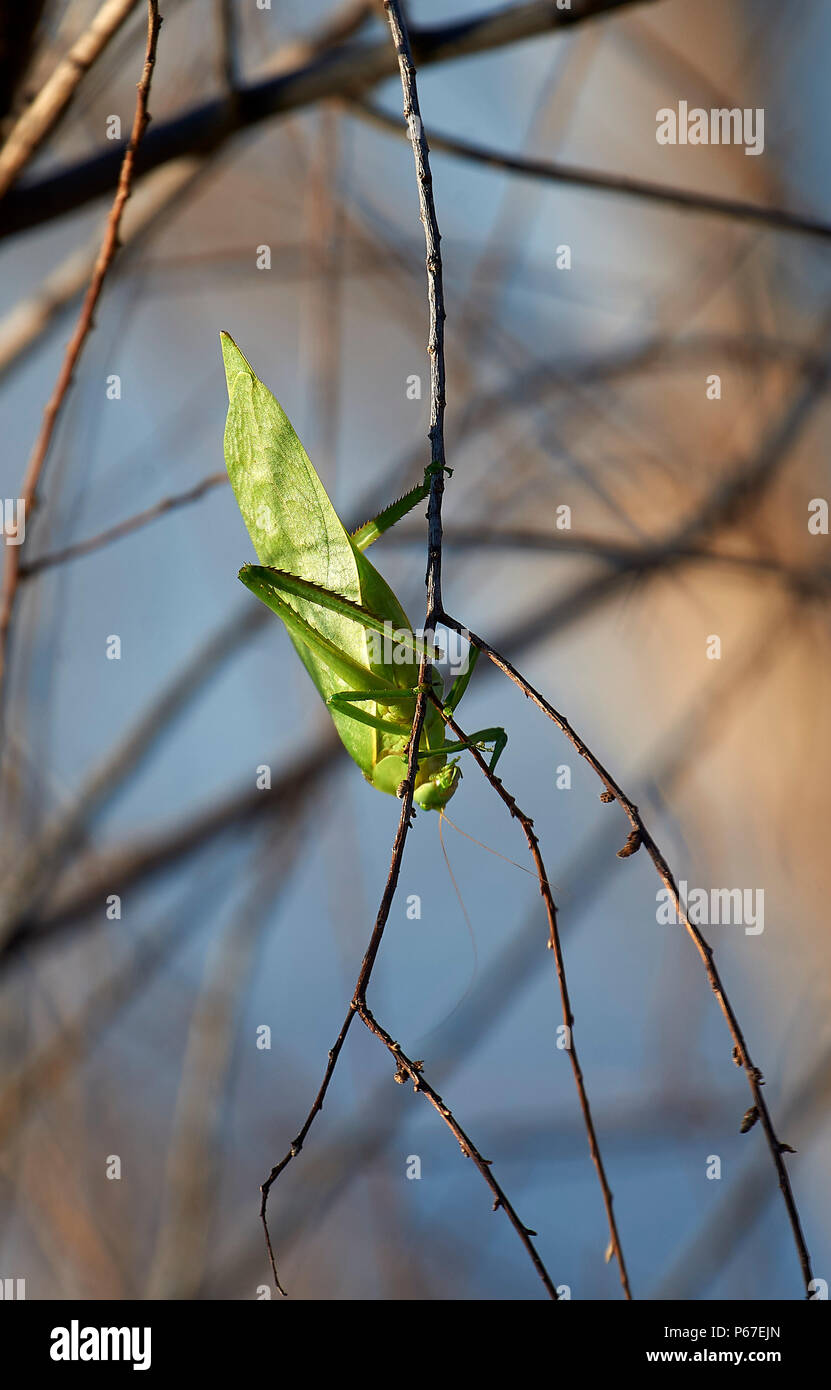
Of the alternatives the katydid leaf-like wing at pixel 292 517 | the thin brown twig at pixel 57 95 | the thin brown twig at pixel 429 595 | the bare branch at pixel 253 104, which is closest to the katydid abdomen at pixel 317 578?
the katydid leaf-like wing at pixel 292 517

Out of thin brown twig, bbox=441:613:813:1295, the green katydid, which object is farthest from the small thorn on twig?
the green katydid

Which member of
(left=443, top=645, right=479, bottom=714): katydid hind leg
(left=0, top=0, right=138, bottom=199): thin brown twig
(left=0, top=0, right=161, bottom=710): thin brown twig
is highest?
(left=0, top=0, right=138, bottom=199): thin brown twig

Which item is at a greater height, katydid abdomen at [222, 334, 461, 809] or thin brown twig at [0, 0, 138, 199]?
thin brown twig at [0, 0, 138, 199]

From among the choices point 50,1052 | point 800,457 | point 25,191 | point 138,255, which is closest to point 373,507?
point 138,255

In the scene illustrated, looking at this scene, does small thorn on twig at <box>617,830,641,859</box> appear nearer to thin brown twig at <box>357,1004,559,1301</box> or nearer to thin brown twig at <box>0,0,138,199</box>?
thin brown twig at <box>357,1004,559,1301</box>

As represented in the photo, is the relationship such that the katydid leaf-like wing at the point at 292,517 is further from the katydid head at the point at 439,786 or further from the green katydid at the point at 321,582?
the katydid head at the point at 439,786

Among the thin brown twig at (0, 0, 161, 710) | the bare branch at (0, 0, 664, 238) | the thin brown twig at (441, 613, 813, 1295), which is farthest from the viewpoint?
the bare branch at (0, 0, 664, 238)

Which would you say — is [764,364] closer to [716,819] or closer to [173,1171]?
[716,819]

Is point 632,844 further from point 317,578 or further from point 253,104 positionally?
point 253,104
